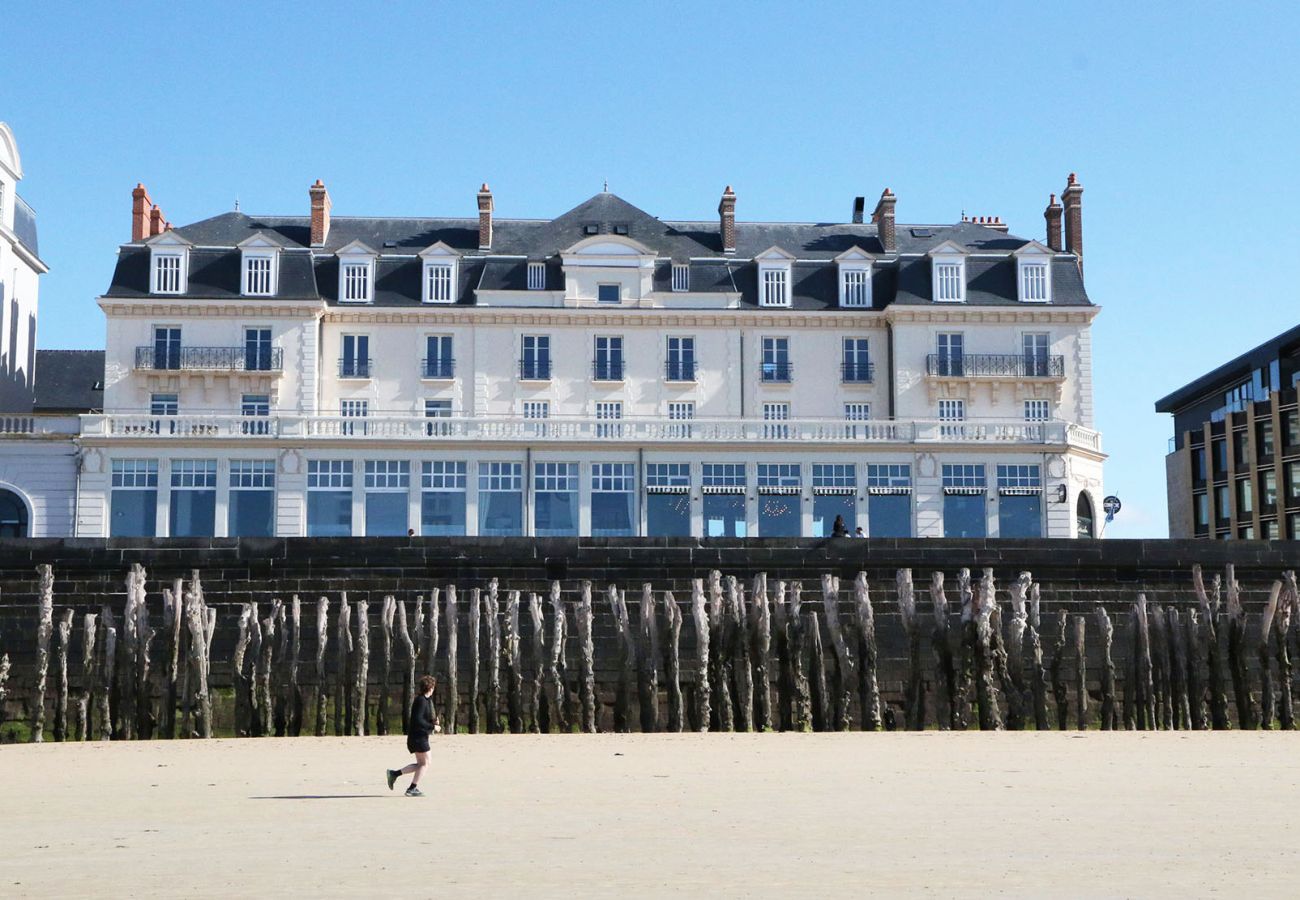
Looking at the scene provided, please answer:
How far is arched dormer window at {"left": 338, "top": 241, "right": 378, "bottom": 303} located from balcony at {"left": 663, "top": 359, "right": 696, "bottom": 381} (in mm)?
9612

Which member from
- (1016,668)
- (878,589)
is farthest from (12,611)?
(1016,668)

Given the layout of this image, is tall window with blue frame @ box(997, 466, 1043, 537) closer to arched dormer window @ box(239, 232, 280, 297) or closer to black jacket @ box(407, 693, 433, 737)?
arched dormer window @ box(239, 232, 280, 297)

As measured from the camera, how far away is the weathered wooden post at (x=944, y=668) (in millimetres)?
24500

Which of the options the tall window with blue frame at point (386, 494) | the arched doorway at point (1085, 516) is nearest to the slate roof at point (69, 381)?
the tall window with blue frame at point (386, 494)

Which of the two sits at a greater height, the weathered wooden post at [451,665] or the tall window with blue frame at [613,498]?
the tall window with blue frame at [613,498]

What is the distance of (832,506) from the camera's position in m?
44.5

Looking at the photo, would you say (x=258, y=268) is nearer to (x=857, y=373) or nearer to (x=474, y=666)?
(x=857, y=373)

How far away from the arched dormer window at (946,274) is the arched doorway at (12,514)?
27.9 meters

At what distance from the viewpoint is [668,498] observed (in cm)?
4447

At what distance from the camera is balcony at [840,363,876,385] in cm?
5175

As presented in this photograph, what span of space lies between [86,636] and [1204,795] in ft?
52.5

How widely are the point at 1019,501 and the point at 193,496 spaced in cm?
2239

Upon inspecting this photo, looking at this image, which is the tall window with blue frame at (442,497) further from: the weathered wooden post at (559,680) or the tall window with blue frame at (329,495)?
the weathered wooden post at (559,680)

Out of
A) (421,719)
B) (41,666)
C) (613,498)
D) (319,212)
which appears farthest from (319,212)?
(421,719)
